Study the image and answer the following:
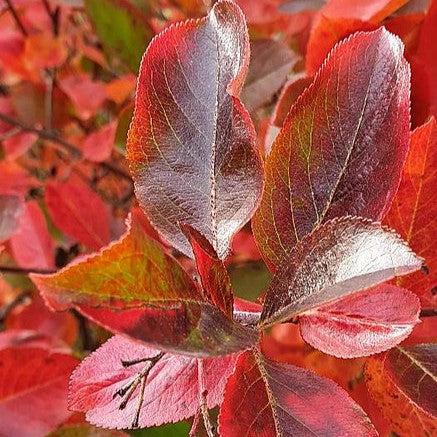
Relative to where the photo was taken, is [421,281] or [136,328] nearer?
[136,328]

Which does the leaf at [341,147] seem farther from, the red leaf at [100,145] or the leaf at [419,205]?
the red leaf at [100,145]

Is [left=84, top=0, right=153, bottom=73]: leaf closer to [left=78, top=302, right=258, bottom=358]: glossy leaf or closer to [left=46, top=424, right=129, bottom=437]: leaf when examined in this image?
[left=46, top=424, right=129, bottom=437]: leaf

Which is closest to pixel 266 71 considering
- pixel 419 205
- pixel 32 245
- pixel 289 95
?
pixel 289 95

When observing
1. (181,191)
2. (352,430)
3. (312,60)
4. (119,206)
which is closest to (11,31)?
(119,206)

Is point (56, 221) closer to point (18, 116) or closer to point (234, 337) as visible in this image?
point (18, 116)

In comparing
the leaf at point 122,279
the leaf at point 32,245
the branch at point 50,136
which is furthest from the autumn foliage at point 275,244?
the branch at point 50,136

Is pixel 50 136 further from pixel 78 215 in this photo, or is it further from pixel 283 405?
pixel 283 405

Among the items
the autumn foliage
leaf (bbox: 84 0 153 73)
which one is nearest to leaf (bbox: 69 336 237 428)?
the autumn foliage
